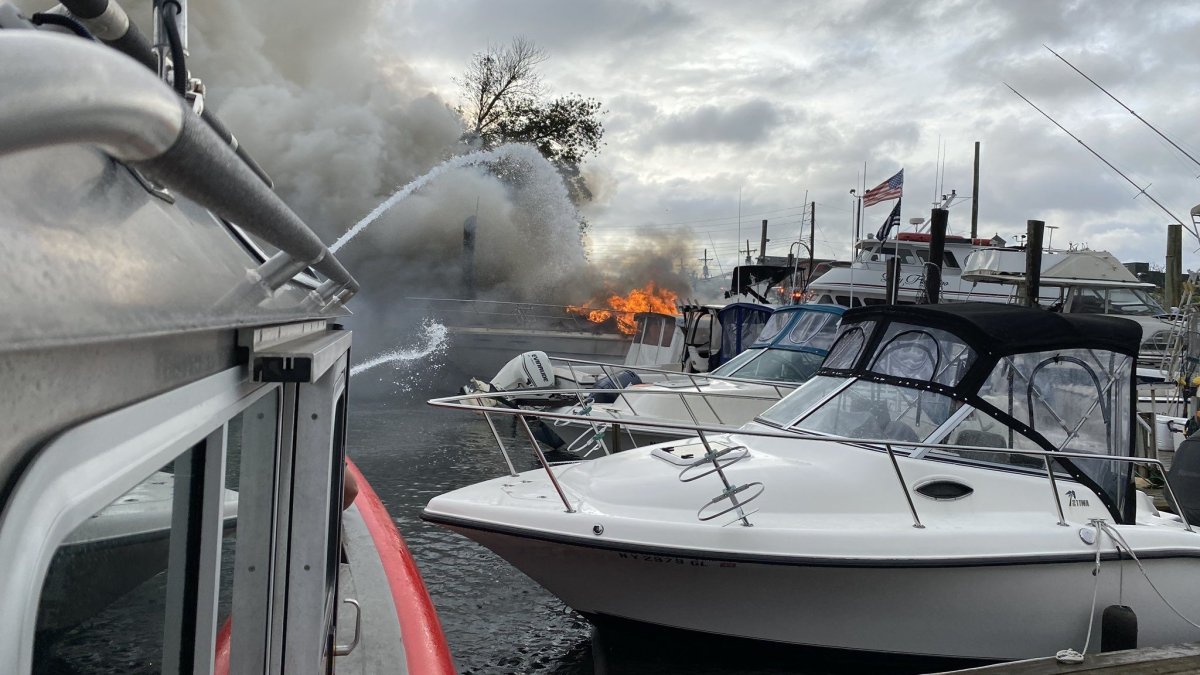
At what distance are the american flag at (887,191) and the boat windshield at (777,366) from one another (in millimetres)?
9713

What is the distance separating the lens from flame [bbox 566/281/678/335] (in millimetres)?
25359

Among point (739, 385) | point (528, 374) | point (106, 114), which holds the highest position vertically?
point (106, 114)

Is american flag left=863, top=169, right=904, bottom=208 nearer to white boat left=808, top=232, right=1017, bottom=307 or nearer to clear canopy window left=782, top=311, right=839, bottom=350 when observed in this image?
white boat left=808, top=232, right=1017, bottom=307

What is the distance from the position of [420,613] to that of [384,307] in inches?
953

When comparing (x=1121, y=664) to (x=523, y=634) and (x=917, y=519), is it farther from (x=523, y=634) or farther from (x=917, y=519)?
(x=523, y=634)

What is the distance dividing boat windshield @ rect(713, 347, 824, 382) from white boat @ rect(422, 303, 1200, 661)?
571 centimetres

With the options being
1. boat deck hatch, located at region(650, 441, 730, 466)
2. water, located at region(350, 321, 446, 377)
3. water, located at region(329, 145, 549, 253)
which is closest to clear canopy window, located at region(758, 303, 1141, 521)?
boat deck hatch, located at region(650, 441, 730, 466)

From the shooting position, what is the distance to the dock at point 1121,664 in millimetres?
4600

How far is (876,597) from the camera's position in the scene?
5191 millimetres

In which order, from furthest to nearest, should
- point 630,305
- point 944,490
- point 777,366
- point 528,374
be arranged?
1. point 630,305
2. point 528,374
3. point 777,366
4. point 944,490

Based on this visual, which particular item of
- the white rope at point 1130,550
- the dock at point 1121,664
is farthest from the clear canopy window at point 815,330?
the dock at point 1121,664

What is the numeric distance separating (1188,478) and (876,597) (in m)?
2.88

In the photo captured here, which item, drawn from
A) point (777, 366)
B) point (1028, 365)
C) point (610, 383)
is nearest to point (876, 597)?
point (1028, 365)

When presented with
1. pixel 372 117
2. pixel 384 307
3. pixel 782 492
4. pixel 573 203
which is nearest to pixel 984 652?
pixel 782 492
